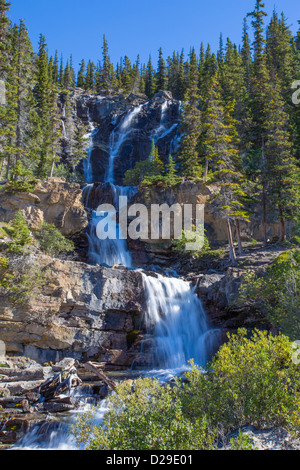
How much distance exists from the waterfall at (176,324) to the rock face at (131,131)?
90.0ft

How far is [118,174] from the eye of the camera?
158 ft

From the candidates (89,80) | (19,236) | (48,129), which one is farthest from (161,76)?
(19,236)

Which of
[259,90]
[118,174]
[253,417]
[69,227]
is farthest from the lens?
[118,174]

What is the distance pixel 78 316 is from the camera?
2017 cm

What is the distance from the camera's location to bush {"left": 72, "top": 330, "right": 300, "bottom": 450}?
20.8 ft

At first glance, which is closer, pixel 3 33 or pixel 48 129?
pixel 3 33

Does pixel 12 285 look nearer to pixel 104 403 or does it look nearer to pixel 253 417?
pixel 104 403

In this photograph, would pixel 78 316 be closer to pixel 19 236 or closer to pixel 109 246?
pixel 19 236

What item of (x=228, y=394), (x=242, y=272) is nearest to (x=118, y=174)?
(x=242, y=272)

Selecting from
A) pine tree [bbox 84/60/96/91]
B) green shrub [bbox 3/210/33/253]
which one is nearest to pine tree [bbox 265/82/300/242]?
green shrub [bbox 3/210/33/253]

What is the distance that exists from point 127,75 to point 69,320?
6290 cm

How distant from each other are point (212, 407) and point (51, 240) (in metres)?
20.6

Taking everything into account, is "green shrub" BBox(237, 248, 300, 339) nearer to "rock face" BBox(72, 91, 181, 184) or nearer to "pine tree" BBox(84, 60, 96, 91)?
"rock face" BBox(72, 91, 181, 184)

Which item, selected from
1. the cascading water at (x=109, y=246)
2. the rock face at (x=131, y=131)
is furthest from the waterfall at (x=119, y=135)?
the cascading water at (x=109, y=246)
